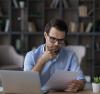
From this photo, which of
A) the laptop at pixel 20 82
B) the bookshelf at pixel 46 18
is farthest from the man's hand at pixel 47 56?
the bookshelf at pixel 46 18

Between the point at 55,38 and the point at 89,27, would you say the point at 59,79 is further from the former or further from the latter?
the point at 89,27

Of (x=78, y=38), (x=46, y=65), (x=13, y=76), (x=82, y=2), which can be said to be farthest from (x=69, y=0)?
(x=13, y=76)

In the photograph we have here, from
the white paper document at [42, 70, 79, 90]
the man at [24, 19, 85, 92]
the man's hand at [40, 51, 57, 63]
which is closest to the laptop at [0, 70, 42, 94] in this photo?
the white paper document at [42, 70, 79, 90]

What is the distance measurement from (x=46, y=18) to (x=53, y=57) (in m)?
4.17

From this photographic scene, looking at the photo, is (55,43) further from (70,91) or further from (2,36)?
(2,36)

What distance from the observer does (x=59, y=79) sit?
225 centimetres

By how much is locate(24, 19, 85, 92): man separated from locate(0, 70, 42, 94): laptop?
333mm

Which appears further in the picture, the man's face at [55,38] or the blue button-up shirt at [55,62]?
the blue button-up shirt at [55,62]

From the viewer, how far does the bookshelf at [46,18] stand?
6.43 meters

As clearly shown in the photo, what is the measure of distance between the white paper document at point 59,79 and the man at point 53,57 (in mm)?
45

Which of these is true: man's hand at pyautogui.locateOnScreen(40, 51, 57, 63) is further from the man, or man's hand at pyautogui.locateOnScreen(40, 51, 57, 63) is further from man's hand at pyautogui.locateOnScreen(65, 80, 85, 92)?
man's hand at pyautogui.locateOnScreen(65, 80, 85, 92)

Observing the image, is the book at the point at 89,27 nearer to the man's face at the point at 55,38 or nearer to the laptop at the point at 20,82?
the man's face at the point at 55,38

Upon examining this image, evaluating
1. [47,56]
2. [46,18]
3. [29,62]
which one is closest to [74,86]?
[47,56]

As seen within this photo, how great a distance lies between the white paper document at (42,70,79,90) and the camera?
2.22 metres
